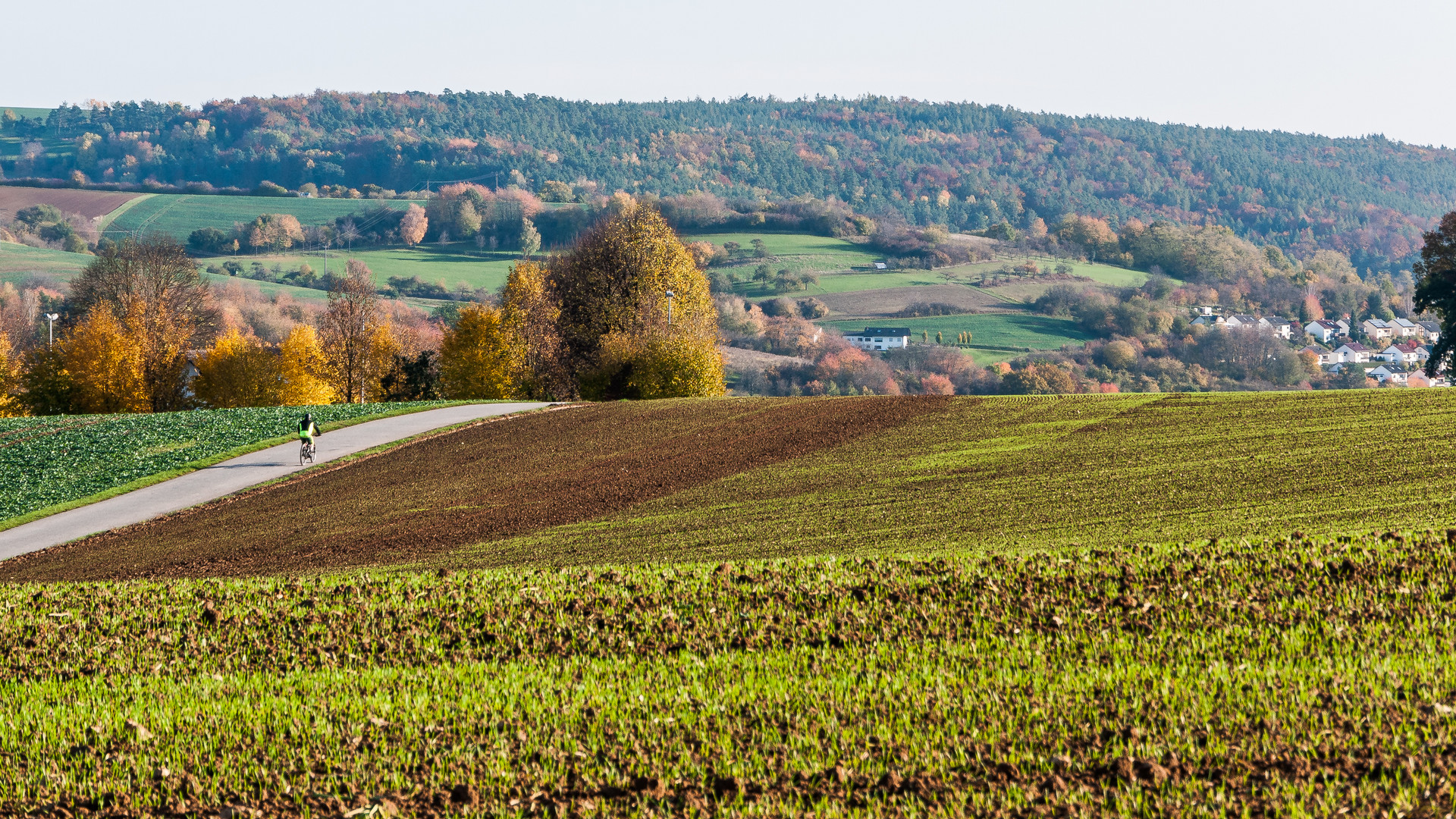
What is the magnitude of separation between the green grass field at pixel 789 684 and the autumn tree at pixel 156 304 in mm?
53660

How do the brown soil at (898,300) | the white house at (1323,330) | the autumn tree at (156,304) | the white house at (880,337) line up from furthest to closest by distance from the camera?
the brown soil at (898,300) → the white house at (880,337) → the white house at (1323,330) → the autumn tree at (156,304)

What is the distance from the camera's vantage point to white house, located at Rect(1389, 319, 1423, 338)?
320ft

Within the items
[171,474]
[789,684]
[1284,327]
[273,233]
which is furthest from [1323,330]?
[273,233]

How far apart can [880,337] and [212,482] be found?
84.3 metres

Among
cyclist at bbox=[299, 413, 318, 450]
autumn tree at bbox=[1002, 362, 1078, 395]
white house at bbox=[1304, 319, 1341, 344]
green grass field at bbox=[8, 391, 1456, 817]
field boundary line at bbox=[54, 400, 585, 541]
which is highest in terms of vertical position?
green grass field at bbox=[8, 391, 1456, 817]

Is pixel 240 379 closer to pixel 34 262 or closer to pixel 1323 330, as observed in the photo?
pixel 34 262

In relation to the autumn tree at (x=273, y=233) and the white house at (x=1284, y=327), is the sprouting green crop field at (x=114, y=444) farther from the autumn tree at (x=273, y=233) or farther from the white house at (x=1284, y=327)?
the autumn tree at (x=273, y=233)

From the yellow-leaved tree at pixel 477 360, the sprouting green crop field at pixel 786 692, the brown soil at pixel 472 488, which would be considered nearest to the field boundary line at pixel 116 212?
the yellow-leaved tree at pixel 477 360

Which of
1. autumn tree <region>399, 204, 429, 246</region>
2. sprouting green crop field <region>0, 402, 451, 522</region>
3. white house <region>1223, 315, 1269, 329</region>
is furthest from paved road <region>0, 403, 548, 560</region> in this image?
autumn tree <region>399, 204, 429, 246</region>

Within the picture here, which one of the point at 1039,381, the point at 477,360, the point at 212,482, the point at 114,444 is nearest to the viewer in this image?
the point at 212,482

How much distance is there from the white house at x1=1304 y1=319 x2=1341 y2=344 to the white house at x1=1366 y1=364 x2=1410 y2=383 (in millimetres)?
12324

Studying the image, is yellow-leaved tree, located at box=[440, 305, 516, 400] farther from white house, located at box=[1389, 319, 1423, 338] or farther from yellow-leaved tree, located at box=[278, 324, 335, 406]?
white house, located at box=[1389, 319, 1423, 338]

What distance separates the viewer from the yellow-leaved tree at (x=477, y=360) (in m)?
59.9

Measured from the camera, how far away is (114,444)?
116 ft
